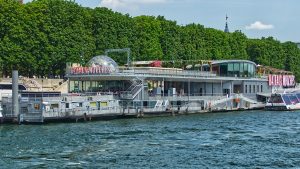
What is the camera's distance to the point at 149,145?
5041cm

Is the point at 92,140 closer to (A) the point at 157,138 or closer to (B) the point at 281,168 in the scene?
(A) the point at 157,138

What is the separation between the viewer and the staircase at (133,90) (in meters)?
84.1

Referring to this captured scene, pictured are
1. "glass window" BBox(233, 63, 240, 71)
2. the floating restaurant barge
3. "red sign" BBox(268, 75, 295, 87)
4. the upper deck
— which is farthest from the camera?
"red sign" BBox(268, 75, 295, 87)

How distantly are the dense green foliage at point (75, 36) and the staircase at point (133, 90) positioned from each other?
17.3 m

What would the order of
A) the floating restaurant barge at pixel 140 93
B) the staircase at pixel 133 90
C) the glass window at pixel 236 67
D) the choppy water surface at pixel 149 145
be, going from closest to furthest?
1. the choppy water surface at pixel 149 145
2. the floating restaurant barge at pixel 140 93
3. the staircase at pixel 133 90
4. the glass window at pixel 236 67

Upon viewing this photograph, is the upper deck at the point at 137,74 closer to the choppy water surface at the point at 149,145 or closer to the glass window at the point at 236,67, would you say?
the glass window at the point at 236,67

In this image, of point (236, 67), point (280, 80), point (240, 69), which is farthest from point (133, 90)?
point (280, 80)

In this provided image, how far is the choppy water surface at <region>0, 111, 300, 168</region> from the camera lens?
137 feet

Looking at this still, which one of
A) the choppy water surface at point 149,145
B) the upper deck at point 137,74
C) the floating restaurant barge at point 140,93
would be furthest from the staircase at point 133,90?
the choppy water surface at point 149,145

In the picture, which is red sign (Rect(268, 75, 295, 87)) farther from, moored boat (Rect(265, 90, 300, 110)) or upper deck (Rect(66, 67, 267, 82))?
upper deck (Rect(66, 67, 267, 82))

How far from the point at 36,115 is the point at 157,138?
2114 centimetres

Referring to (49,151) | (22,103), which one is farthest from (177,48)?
(49,151)

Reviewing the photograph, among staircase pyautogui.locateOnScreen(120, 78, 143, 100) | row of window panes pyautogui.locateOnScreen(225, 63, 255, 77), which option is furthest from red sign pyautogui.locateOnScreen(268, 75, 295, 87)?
staircase pyautogui.locateOnScreen(120, 78, 143, 100)

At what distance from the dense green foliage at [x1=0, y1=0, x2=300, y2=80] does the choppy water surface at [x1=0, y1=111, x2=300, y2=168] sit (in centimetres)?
3283
